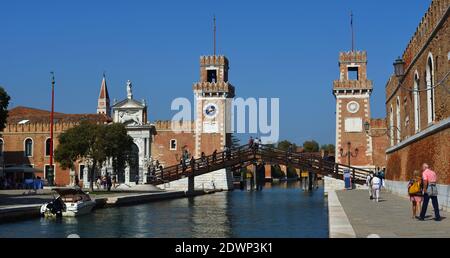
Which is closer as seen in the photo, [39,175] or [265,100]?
[265,100]

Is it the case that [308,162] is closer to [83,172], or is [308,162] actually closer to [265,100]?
[265,100]

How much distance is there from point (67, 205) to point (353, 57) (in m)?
38.1

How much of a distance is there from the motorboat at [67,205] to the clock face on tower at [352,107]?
111 feet

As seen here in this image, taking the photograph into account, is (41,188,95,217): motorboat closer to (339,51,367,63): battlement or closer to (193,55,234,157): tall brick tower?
(193,55,234,157): tall brick tower

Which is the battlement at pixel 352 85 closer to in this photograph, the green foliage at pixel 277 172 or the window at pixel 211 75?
the window at pixel 211 75

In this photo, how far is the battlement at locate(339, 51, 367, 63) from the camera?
182ft

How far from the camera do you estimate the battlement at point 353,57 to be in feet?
182

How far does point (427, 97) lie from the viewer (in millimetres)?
23234

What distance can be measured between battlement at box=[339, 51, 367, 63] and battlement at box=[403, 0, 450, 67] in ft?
86.2

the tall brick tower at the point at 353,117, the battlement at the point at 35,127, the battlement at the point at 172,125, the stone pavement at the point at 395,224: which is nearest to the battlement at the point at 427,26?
the stone pavement at the point at 395,224

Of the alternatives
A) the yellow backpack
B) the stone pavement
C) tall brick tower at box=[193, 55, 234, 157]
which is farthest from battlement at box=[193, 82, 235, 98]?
the yellow backpack

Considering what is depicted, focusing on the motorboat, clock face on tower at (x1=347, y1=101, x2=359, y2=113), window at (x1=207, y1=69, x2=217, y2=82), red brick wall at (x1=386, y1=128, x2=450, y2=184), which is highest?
window at (x1=207, y1=69, x2=217, y2=82)
